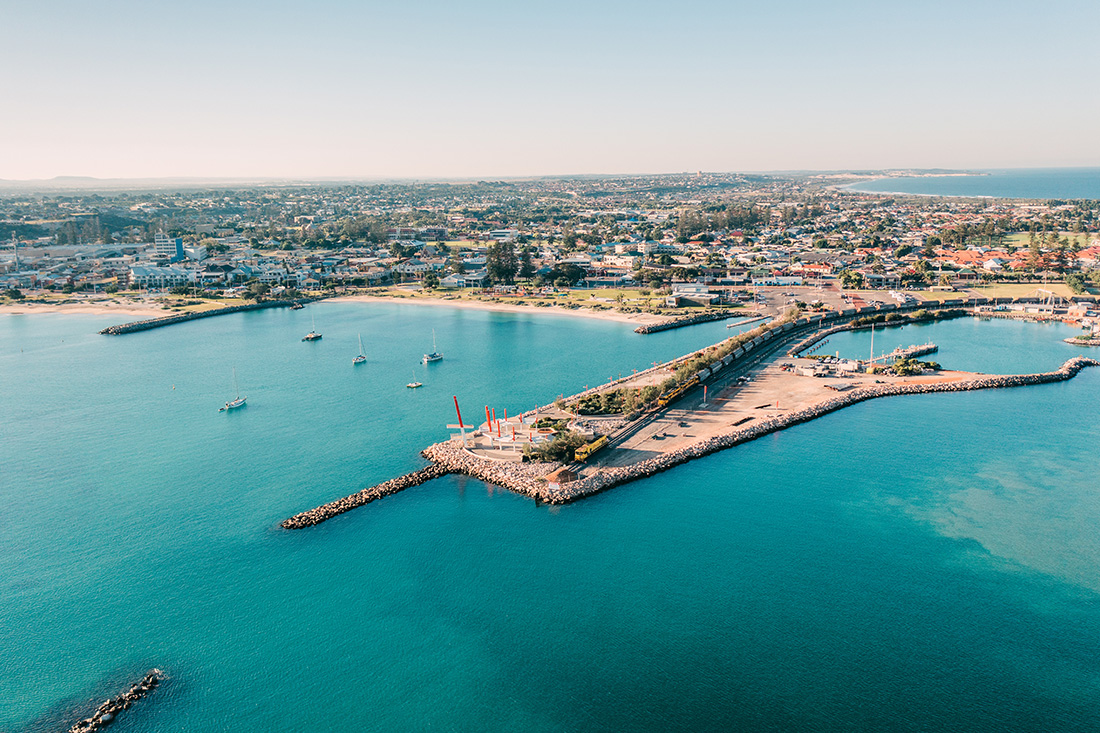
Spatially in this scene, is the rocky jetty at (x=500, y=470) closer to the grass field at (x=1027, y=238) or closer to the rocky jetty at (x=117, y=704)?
the rocky jetty at (x=117, y=704)

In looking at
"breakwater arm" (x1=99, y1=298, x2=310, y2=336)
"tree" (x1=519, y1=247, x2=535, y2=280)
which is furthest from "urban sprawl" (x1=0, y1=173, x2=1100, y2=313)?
"breakwater arm" (x1=99, y1=298, x2=310, y2=336)

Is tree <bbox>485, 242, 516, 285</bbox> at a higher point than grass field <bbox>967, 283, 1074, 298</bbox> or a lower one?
higher

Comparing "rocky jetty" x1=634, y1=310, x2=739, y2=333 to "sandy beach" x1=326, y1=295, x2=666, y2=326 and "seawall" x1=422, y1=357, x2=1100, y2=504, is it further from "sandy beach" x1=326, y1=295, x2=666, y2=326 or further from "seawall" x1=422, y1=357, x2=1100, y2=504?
"seawall" x1=422, y1=357, x2=1100, y2=504

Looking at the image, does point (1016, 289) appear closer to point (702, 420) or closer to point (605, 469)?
point (702, 420)

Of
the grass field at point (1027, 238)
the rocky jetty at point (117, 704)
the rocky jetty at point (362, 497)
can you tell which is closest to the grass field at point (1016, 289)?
the grass field at point (1027, 238)

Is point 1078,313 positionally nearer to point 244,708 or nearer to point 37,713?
point 244,708

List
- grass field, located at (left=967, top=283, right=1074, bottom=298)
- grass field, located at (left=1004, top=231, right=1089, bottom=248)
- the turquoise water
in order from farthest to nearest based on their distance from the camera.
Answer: grass field, located at (left=1004, top=231, right=1089, bottom=248), grass field, located at (left=967, top=283, right=1074, bottom=298), the turquoise water
